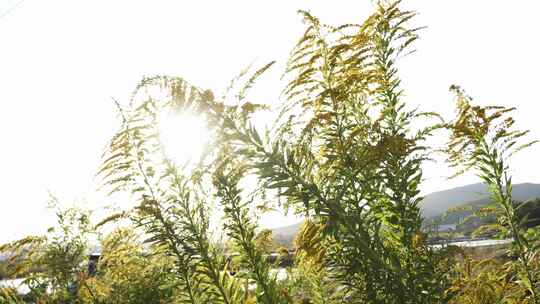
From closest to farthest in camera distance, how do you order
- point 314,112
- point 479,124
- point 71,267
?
point 314,112, point 479,124, point 71,267

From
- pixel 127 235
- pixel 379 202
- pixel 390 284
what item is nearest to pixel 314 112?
pixel 379 202

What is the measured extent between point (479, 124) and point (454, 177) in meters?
0.60

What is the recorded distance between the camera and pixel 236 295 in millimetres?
3285

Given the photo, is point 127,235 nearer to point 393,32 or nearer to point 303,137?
point 303,137

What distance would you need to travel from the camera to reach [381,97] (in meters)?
3.94

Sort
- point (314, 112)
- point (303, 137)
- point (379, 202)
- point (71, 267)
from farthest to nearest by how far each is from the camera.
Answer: point (71, 267) → point (379, 202) → point (314, 112) → point (303, 137)

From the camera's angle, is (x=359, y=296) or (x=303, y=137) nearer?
(x=303, y=137)

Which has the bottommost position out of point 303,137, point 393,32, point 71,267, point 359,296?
point 359,296

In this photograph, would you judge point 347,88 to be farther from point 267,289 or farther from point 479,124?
point 479,124

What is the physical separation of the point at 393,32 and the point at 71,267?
522 centimetres

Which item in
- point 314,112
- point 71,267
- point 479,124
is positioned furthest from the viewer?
point 71,267

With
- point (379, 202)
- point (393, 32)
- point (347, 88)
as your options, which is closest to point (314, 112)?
point (347, 88)

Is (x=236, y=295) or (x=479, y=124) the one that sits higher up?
(x=479, y=124)

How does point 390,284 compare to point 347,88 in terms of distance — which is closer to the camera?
point 390,284
